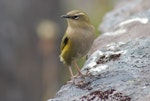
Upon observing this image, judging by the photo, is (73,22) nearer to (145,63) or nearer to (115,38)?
(115,38)

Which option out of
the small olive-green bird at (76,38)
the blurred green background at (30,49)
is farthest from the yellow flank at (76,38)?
the blurred green background at (30,49)

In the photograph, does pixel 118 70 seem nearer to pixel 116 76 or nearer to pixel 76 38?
pixel 116 76

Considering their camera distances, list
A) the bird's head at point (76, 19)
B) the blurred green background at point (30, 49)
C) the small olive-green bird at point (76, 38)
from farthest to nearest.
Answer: the blurred green background at point (30, 49) → the bird's head at point (76, 19) → the small olive-green bird at point (76, 38)

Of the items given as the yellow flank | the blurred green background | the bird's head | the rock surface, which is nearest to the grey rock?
the rock surface

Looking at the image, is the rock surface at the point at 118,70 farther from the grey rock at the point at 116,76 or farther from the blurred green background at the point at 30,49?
the blurred green background at the point at 30,49

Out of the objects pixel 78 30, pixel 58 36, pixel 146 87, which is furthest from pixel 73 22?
pixel 58 36

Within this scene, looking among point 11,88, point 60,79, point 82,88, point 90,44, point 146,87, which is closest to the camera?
point 146,87
